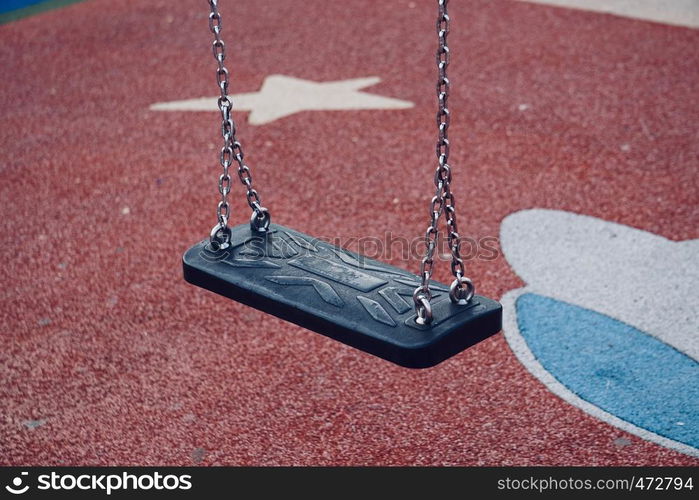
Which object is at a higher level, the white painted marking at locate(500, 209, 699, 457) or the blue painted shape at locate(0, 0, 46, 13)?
the blue painted shape at locate(0, 0, 46, 13)

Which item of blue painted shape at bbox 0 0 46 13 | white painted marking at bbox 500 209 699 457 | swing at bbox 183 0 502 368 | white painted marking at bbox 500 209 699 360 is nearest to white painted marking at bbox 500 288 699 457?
white painted marking at bbox 500 209 699 457

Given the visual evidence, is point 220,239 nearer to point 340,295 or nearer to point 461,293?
point 340,295

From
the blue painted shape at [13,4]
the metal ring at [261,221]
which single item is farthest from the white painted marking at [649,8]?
the metal ring at [261,221]

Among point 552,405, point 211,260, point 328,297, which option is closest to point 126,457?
point 211,260

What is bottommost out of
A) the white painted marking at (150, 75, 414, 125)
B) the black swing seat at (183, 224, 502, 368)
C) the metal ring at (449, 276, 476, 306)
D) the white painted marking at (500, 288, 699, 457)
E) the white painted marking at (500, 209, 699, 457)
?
the white painted marking at (500, 288, 699, 457)

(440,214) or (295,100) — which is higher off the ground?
(440,214)

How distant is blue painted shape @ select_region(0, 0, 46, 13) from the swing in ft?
20.2

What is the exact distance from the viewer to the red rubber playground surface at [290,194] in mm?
3229

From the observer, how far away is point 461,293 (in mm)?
2551

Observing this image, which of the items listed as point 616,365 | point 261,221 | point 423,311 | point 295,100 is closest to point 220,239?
point 261,221

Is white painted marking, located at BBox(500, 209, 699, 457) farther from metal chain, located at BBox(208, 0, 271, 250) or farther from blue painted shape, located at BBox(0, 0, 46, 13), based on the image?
blue painted shape, located at BBox(0, 0, 46, 13)

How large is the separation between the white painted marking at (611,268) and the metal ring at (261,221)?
138 centimetres

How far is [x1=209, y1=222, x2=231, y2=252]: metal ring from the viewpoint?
294cm

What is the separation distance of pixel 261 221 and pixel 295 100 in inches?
122
